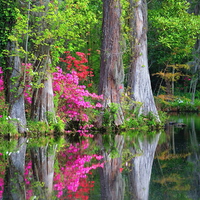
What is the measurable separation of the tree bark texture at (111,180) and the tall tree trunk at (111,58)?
26.1ft

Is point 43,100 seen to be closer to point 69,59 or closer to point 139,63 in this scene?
point 139,63

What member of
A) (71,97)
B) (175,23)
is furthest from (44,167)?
(175,23)

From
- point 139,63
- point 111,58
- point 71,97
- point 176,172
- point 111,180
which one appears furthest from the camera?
point 139,63

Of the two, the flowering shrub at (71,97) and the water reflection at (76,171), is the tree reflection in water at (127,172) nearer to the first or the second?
the water reflection at (76,171)

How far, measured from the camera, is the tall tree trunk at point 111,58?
62.2ft

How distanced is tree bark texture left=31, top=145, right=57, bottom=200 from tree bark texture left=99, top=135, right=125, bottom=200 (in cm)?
83

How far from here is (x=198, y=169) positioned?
9.02 meters

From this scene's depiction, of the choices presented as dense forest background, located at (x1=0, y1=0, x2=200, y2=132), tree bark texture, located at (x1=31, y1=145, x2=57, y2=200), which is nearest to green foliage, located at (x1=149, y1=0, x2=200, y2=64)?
dense forest background, located at (x1=0, y1=0, x2=200, y2=132)

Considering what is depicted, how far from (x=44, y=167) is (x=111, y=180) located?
2.09m

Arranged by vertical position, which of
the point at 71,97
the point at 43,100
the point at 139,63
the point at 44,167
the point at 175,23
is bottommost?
the point at 44,167

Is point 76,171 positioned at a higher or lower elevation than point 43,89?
lower

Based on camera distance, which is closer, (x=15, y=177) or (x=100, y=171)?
(x=15, y=177)

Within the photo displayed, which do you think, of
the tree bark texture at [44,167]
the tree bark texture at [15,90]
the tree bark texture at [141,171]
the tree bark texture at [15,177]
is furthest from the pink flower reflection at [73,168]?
the tree bark texture at [15,90]

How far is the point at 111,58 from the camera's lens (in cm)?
Result: 1903
